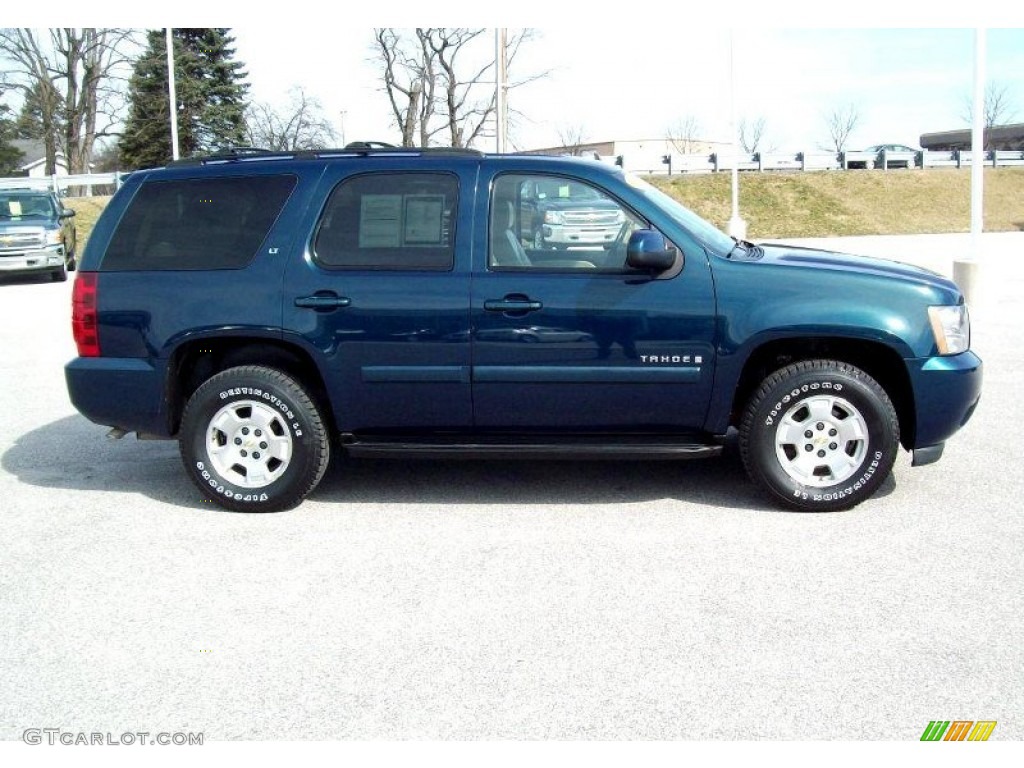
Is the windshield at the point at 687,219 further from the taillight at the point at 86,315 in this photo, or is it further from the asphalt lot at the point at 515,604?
the taillight at the point at 86,315

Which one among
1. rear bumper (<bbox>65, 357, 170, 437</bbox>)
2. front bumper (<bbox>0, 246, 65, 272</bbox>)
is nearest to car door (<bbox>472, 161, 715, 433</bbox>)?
rear bumper (<bbox>65, 357, 170, 437</bbox>)

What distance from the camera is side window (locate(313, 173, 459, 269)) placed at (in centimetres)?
536

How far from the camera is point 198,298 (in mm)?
5430

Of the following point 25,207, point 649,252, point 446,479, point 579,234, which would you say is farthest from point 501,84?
point 649,252

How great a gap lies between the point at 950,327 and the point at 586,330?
1.86m

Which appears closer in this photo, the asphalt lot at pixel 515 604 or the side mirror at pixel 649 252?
the asphalt lot at pixel 515 604

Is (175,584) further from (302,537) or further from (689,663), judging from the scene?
(689,663)

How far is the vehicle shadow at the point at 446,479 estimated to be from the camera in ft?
18.7

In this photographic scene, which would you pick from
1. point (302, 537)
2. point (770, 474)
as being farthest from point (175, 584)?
point (770, 474)

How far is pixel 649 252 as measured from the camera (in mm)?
5035

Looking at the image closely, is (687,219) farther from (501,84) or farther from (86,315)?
(501,84)

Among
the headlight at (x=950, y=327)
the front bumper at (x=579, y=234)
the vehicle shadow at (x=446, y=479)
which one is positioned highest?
the front bumper at (x=579, y=234)

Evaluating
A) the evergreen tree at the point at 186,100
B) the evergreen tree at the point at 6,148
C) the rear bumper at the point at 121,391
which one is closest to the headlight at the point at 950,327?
the rear bumper at the point at 121,391

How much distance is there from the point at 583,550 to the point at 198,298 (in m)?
2.42
